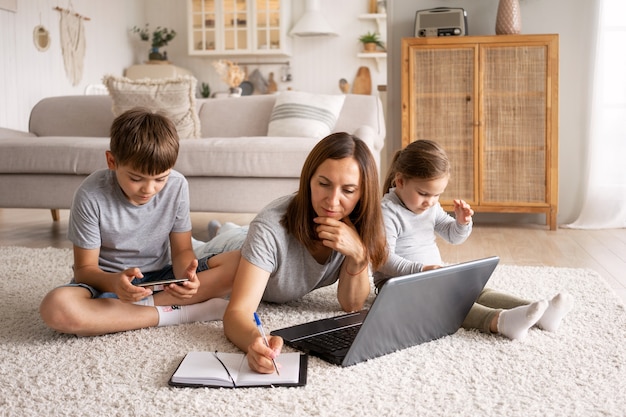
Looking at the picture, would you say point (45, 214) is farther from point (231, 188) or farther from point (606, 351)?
point (606, 351)

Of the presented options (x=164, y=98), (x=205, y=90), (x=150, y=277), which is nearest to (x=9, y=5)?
(x=205, y=90)

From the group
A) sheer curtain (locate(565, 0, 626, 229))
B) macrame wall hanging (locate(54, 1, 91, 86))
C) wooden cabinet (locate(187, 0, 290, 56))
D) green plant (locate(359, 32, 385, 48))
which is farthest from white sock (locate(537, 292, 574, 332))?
wooden cabinet (locate(187, 0, 290, 56))

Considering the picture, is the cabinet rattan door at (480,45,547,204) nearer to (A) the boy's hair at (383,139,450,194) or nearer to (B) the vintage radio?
(B) the vintage radio

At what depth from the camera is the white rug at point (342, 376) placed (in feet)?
4.12

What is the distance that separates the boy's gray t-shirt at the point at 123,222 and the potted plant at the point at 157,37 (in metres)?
6.26

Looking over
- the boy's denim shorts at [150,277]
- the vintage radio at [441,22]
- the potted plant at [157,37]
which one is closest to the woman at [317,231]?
the boy's denim shorts at [150,277]

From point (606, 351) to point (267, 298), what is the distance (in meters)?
0.92

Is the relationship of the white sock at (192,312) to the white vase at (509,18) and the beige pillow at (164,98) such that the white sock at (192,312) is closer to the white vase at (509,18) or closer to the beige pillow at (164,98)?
the beige pillow at (164,98)

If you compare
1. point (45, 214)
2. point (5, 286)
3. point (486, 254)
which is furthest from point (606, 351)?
point (45, 214)

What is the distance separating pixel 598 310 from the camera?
1968 millimetres

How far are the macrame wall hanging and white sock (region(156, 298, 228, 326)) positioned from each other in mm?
5274

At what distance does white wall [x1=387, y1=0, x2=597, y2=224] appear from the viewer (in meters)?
3.96

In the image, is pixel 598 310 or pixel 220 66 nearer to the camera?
pixel 598 310

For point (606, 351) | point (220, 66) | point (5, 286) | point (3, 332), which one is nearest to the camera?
point (606, 351)
